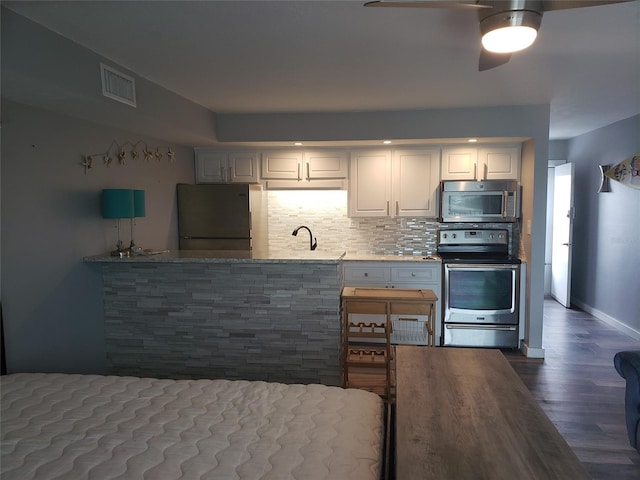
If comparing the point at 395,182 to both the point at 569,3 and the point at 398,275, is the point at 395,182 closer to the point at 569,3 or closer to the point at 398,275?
the point at 398,275

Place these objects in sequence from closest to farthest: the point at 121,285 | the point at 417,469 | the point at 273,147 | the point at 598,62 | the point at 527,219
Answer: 1. the point at 417,469
2. the point at 598,62
3. the point at 121,285
4. the point at 527,219
5. the point at 273,147

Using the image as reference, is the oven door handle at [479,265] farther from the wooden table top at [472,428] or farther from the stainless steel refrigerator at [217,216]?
the wooden table top at [472,428]

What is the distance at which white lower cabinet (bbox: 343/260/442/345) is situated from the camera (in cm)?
441

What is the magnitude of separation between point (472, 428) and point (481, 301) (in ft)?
10.5

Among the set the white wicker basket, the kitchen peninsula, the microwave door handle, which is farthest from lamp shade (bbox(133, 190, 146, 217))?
the microwave door handle

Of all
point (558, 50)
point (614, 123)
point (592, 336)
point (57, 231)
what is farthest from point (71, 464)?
point (614, 123)

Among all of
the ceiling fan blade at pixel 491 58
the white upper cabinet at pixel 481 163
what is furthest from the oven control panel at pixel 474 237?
the ceiling fan blade at pixel 491 58

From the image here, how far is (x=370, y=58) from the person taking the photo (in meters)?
2.59

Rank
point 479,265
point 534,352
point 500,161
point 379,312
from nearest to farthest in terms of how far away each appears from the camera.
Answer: point 379,312
point 534,352
point 479,265
point 500,161

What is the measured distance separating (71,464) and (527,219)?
417cm

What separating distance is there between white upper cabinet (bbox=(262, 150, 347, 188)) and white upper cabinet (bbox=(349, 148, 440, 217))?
16 centimetres

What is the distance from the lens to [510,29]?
5.39 feet

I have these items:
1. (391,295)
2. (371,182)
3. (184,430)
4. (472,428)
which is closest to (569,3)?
(472,428)

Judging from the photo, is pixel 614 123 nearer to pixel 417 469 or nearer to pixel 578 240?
pixel 578 240
